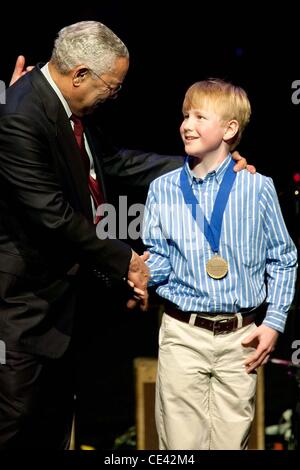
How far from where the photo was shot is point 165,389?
11.0ft

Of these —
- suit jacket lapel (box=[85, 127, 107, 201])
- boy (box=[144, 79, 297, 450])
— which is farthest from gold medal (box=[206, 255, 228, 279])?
suit jacket lapel (box=[85, 127, 107, 201])

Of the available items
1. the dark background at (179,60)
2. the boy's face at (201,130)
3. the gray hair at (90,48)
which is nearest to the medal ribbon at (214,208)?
the boy's face at (201,130)

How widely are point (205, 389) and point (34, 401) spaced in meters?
0.67

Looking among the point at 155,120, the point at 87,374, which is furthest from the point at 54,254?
the point at 87,374

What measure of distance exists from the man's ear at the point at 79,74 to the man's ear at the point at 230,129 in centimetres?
56

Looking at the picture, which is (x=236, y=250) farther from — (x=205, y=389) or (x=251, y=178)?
(x=205, y=389)

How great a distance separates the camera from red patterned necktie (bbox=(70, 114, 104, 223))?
360cm

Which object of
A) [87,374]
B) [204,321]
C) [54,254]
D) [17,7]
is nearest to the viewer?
[204,321]

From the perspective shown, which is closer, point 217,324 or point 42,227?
point 217,324

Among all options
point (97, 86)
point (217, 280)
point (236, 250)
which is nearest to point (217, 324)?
point (217, 280)

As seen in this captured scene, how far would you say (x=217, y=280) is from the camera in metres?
3.28

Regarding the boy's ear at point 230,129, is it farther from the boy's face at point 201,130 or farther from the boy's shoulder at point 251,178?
the boy's shoulder at point 251,178

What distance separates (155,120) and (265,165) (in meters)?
0.60
